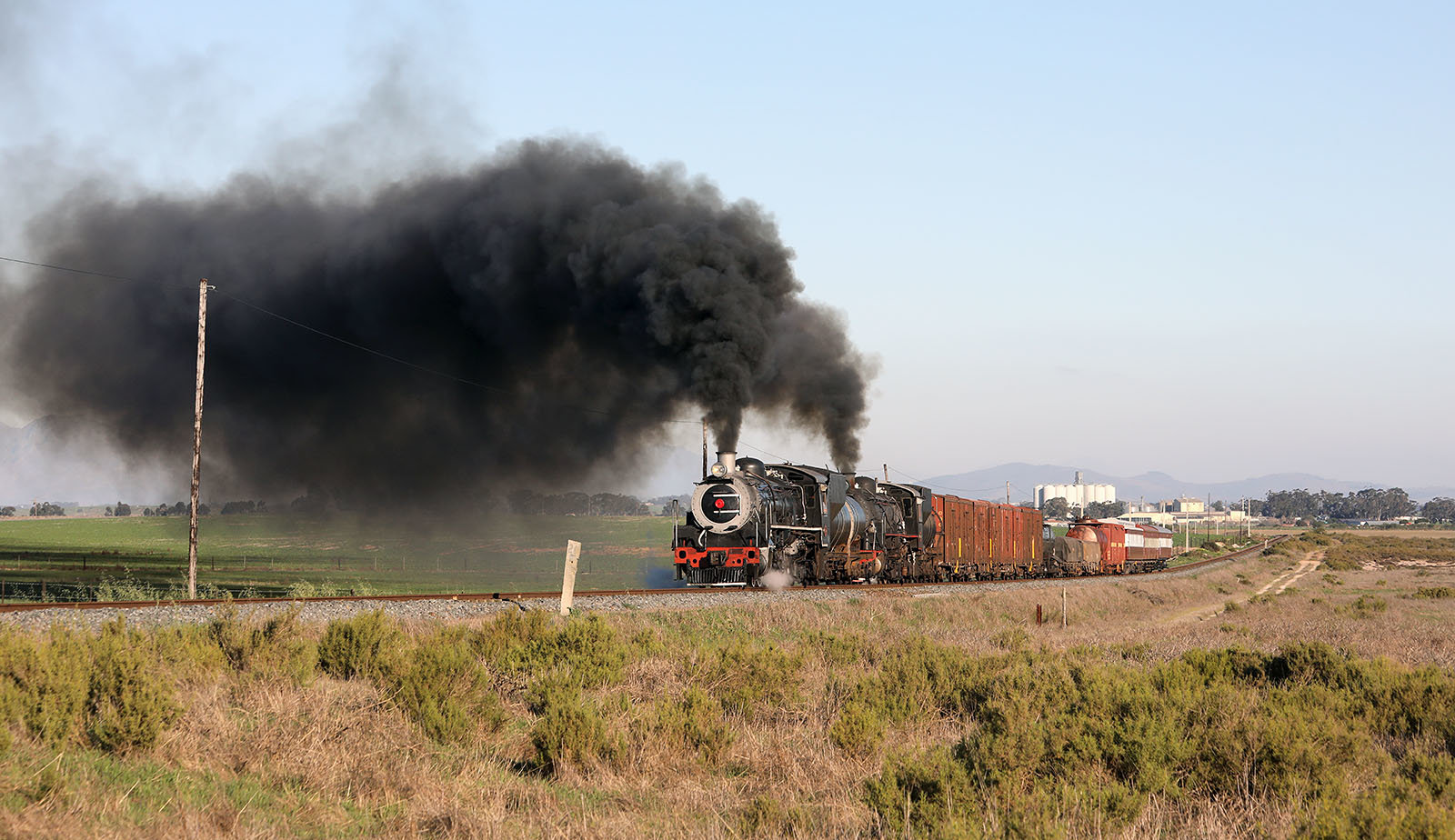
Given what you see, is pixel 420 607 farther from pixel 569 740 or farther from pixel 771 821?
pixel 771 821

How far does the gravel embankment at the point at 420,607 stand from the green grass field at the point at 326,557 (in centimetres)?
772

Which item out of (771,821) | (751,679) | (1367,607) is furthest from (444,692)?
(1367,607)

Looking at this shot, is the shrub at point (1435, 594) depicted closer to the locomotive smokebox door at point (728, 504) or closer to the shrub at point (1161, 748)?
the locomotive smokebox door at point (728, 504)

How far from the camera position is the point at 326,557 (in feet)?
260

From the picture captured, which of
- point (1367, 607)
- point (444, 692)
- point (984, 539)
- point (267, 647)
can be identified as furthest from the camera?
point (984, 539)

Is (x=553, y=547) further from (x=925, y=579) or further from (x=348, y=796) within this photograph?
(x=348, y=796)

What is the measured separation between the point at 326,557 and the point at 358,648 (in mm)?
71965

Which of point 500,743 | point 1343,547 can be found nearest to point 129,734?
point 500,743

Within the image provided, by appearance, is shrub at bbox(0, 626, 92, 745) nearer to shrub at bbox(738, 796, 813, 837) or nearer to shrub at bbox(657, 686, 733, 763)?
shrub at bbox(657, 686, 733, 763)

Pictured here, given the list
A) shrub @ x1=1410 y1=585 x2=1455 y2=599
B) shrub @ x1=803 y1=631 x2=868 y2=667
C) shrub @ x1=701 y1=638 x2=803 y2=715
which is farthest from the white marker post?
shrub @ x1=1410 y1=585 x2=1455 y2=599

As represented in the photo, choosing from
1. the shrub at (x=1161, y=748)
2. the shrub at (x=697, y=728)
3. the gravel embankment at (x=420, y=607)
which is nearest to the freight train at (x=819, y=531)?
the gravel embankment at (x=420, y=607)

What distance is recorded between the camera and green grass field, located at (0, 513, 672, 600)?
4350 cm

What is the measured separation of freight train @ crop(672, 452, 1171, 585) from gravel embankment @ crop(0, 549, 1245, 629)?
3.43 feet

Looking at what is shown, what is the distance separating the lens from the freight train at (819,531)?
83.5 feet
